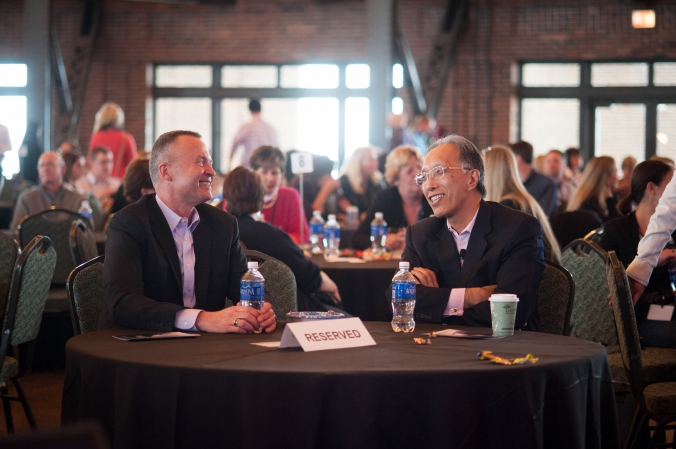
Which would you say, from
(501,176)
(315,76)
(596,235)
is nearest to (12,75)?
(315,76)

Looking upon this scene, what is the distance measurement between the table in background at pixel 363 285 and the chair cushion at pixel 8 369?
1991mm

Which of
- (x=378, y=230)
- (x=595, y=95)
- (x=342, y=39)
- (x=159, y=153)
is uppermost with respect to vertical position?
(x=342, y=39)

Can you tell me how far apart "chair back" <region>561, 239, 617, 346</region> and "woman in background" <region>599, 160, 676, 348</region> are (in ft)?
0.62

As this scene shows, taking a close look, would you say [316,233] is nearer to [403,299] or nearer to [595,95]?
[403,299]

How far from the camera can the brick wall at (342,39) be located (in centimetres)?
1316

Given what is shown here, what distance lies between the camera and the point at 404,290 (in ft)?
9.54

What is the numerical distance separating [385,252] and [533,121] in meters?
8.71

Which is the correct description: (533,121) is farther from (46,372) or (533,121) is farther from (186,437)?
(186,437)

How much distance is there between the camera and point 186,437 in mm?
2184

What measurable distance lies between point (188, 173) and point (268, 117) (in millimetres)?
11291

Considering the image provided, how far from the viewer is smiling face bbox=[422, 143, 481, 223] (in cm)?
323

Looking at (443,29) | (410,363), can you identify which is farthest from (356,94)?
(410,363)

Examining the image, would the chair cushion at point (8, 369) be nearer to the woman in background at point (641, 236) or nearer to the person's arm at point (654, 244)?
the person's arm at point (654, 244)

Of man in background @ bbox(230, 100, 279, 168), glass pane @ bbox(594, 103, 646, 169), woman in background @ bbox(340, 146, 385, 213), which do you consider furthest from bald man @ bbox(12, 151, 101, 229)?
glass pane @ bbox(594, 103, 646, 169)
